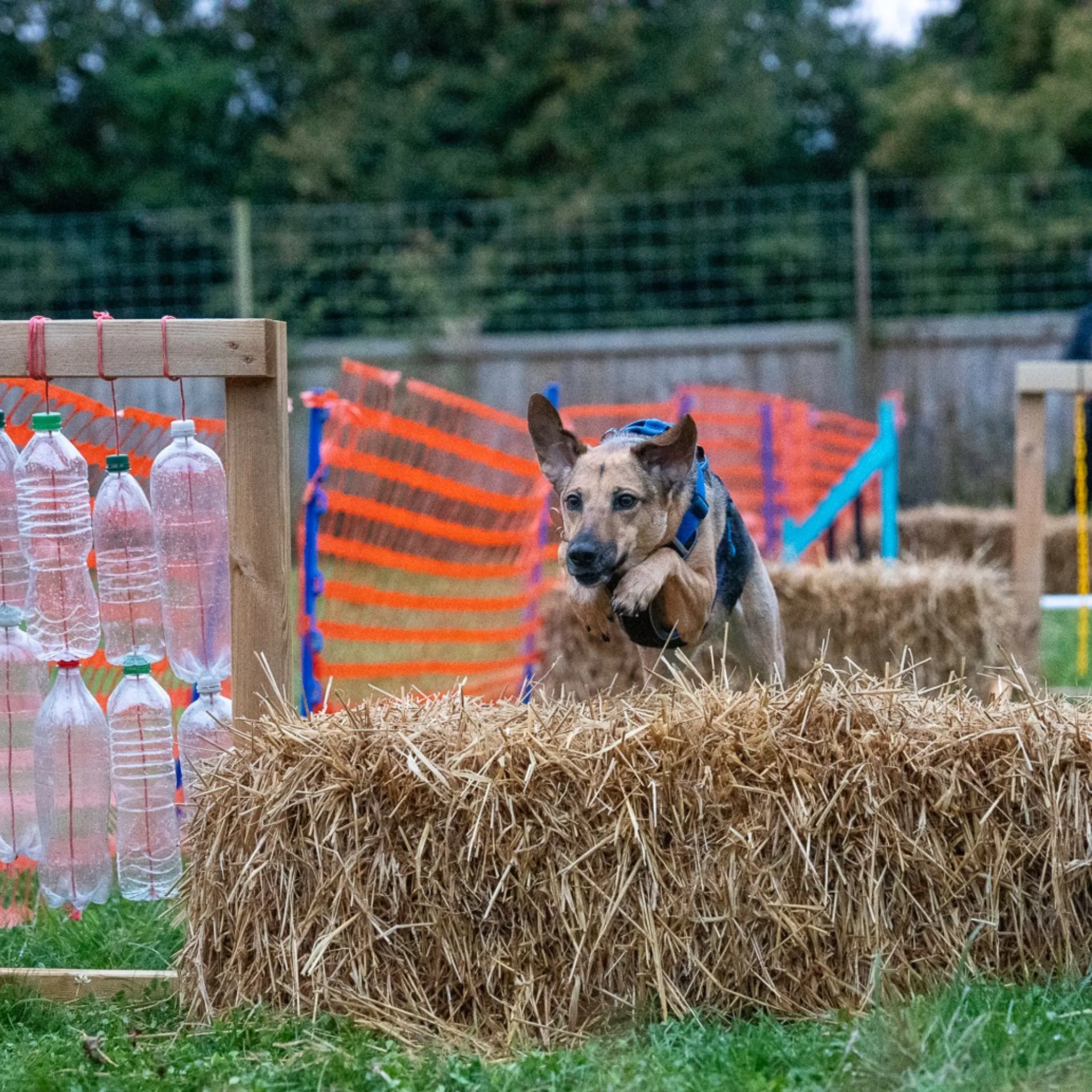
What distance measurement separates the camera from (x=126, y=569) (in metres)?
3.74

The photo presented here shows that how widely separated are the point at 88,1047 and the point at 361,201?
16787 millimetres

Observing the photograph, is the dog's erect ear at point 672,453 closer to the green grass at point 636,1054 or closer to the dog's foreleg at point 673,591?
the dog's foreleg at point 673,591

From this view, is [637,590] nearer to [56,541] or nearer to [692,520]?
[692,520]

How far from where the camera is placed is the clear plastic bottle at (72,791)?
3.72 m

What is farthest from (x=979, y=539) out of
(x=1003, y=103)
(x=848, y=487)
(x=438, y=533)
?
(x=1003, y=103)

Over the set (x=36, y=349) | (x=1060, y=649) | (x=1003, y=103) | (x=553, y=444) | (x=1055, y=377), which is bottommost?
(x=1060, y=649)

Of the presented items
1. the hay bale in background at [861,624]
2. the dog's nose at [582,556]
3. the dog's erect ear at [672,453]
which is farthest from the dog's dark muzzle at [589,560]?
the hay bale in background at [861,624]

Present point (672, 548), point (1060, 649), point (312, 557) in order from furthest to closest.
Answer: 1. point (1060, 649)
2. point (312, 557)
3. point (672, 548)

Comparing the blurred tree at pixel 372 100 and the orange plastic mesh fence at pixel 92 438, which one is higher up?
the blurred tree at pixel 372 100

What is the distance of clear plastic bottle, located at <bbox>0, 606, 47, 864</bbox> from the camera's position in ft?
12.6

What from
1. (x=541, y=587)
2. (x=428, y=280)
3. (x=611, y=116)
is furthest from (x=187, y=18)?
(x=541, y=587)

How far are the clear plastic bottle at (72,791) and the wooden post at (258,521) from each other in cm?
41

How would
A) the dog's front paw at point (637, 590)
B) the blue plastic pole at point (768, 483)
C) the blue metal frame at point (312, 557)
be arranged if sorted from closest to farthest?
the dog's front paw at point (637, 590)
the blue metal frame at point (312, 557)
the blue plastic pole at point (768, 483)

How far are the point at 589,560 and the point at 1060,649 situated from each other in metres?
5.84
